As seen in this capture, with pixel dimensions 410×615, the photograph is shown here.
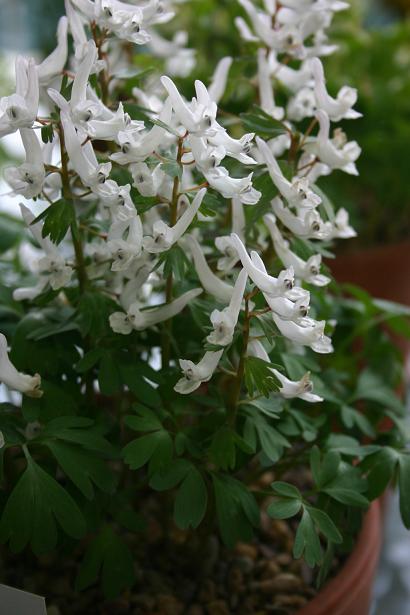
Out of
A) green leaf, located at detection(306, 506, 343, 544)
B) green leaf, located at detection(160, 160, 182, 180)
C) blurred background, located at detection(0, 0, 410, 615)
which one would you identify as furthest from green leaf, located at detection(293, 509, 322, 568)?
blurred background, located at detection(0, 0, 410, 615)

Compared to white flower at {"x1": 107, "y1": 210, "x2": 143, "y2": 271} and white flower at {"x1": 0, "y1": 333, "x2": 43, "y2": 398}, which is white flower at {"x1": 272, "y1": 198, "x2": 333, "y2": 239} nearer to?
white flower at {"x1": 107, "y1": 210, "x2": 143, "y2": 271}

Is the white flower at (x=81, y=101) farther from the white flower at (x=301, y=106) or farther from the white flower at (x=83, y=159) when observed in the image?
the white flower at (x=301, y=106)

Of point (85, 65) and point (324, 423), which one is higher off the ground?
point (85, 65)

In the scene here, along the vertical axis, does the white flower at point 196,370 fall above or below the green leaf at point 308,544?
above

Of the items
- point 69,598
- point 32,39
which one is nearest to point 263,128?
point 69,598

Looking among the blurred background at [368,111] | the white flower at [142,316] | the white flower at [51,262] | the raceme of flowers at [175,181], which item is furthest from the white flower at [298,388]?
the blurred background at [368,111]

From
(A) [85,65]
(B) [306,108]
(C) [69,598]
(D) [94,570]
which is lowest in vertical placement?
(C) [69,598]

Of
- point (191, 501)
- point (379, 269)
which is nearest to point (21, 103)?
point (191, 501)

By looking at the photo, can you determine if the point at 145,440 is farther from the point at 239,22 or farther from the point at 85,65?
the point at 239,22
